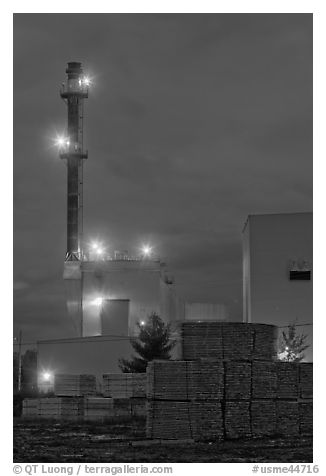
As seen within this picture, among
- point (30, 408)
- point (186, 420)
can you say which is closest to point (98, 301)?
point (30, 408)

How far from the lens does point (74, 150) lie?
1876 inches

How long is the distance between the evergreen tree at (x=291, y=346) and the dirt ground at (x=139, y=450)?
21.2 m

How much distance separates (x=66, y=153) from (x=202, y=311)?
1462 centimetres

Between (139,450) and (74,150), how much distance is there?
3668 centimetres

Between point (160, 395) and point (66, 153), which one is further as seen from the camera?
point (66, 153)

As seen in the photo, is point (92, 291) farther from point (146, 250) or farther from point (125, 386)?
point (125, 386)

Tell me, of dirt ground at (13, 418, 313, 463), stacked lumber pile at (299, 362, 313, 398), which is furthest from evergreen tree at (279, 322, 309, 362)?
dirt ground at (13, 418, 313, 463)

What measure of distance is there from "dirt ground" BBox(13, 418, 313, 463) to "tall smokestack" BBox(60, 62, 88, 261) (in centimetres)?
3084

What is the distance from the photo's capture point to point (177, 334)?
14133mm

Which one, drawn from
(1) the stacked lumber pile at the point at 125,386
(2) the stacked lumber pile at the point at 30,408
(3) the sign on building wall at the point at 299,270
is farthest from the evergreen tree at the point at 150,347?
(1) the stacked lumber pile at the point at 125,386

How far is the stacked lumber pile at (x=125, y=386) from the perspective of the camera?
77.1ft
